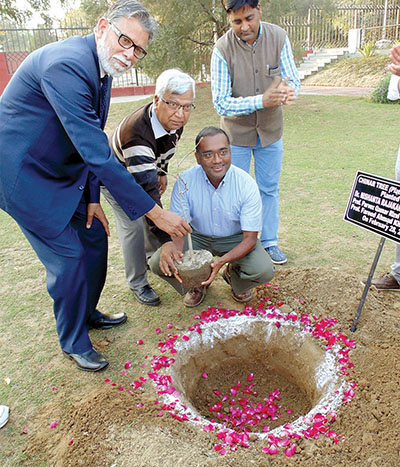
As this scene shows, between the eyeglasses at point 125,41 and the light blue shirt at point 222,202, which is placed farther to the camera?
the light blue shirt at point 222,202

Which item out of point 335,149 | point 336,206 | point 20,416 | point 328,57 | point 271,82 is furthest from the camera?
point 328,57

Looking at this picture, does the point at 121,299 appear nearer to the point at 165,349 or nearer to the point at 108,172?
the point at 165,349

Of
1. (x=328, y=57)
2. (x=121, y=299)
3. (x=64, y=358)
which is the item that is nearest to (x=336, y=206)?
(x=121, y=299)

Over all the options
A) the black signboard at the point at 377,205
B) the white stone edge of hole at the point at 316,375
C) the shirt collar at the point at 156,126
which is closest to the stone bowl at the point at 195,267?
the white stone edge of hole at the point at 316,375

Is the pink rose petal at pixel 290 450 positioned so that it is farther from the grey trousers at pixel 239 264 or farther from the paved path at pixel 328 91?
the paved path at pixel 328 91

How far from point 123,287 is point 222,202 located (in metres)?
1.30

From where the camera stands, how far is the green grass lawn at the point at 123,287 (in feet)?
9.22

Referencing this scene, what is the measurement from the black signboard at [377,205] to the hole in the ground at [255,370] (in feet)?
2.94

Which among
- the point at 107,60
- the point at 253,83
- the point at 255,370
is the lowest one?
the point at 255,370

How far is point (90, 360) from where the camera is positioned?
2932 millimetres

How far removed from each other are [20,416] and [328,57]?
20.2 m

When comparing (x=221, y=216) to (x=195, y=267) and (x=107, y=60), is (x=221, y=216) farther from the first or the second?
(x=107, y=60)

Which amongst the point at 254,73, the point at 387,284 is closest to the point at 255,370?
the point at 387,284

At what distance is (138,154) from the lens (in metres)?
2.96
